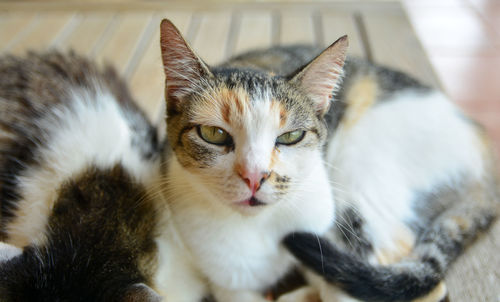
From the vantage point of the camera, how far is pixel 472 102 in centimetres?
201

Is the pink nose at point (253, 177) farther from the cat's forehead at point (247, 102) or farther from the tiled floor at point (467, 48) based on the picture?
the tiled floor at point (467, 48)

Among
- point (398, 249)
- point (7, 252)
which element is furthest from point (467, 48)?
point (7, 252)

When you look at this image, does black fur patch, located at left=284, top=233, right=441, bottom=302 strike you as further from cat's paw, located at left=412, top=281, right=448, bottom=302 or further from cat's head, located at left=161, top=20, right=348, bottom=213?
cat's head, located at left=161, top=20, right=348, bottom=213

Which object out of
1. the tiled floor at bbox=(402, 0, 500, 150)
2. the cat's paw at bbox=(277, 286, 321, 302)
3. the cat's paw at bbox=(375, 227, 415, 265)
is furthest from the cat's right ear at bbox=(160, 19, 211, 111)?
the tiled floor at bbox=(402, 0, 500, 150)

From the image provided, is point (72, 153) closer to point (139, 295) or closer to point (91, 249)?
point (91, 249)

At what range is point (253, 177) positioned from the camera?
2.73 feet

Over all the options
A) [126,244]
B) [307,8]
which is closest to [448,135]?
[126,244]

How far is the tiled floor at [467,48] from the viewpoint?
79.1 inches

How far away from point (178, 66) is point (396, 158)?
72 centimetres

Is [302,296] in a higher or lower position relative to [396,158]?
lower

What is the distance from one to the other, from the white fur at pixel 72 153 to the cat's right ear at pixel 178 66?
0.92 ft

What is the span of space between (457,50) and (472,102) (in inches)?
20.3

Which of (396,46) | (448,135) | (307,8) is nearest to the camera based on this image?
(448,135)

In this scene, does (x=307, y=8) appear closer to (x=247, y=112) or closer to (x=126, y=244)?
(x=247, y=112)
